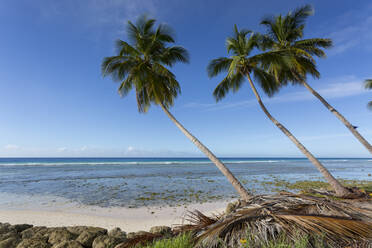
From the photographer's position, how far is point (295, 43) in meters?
10.4

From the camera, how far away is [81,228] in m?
4.34

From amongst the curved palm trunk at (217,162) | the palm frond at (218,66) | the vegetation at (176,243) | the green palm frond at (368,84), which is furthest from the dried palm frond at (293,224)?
the green palm frond at (368,84)


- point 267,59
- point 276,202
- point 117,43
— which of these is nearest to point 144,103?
point 117,43

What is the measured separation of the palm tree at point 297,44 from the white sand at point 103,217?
912cm

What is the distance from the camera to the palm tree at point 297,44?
32.7 ft

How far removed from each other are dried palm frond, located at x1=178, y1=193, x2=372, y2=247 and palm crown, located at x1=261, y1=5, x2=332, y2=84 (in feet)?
29.5

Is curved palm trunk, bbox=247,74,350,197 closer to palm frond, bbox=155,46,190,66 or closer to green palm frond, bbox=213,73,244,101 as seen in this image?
green palm frond, bbox=213,73,244,101

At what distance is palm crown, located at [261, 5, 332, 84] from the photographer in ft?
33.2

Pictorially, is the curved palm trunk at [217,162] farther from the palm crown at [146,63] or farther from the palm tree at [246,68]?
the palm tree at [246,68]

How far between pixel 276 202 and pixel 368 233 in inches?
41.1

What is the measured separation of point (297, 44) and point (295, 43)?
19 cm

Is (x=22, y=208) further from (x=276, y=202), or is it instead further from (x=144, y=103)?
(x=276, y=202)

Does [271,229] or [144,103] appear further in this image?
[144,103]

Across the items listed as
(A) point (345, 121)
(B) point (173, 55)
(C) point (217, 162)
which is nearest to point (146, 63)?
(B) point (173, 55)
